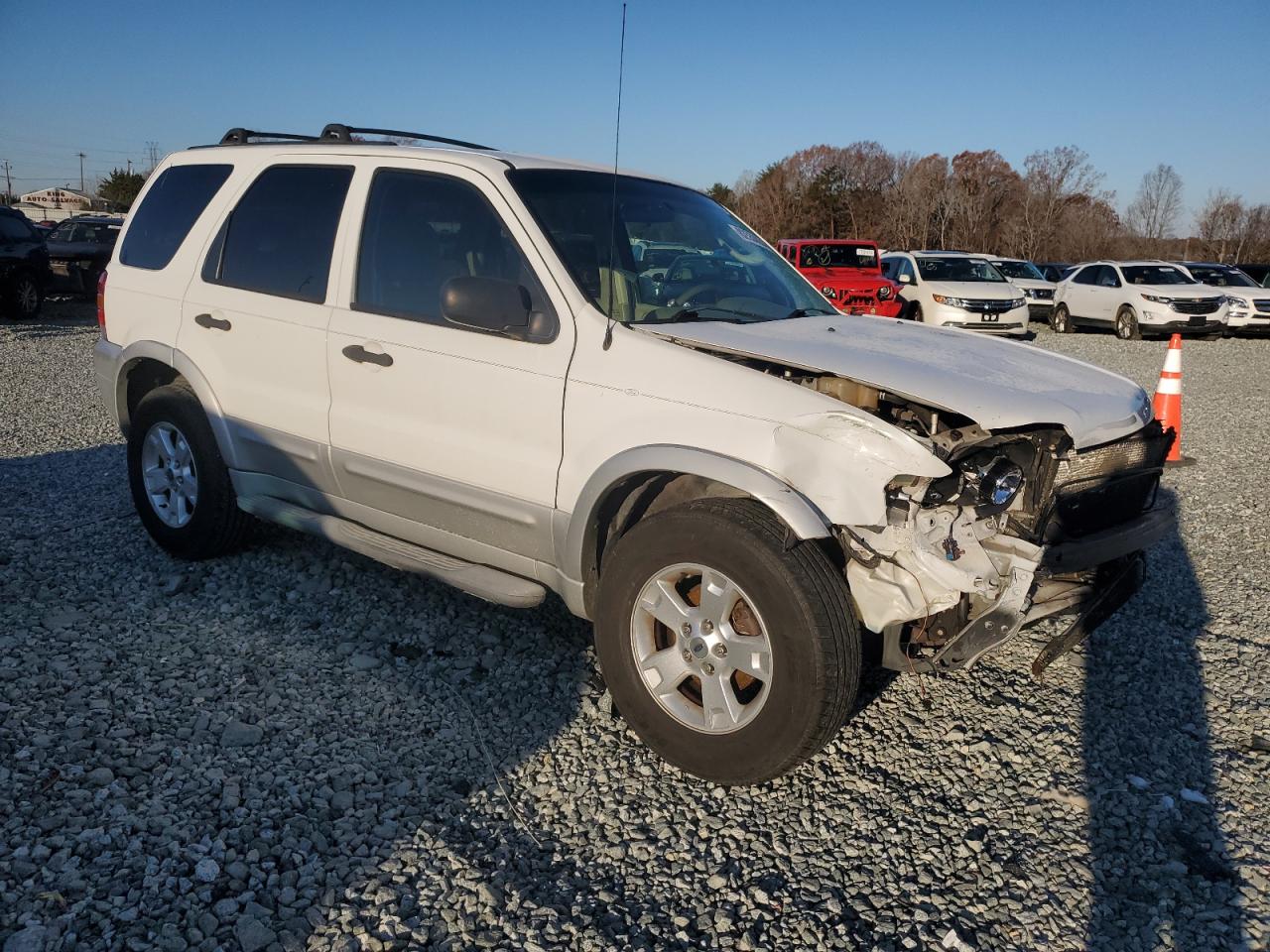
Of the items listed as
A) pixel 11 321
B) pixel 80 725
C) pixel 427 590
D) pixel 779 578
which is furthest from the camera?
pixel 11 321

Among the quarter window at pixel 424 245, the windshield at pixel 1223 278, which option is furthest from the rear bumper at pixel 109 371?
the windshield at pixel 1223 278

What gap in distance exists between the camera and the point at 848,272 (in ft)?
61.1

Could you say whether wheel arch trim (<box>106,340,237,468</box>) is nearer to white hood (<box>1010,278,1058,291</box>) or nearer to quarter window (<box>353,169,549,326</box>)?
quarter window (<box>353,169,549,326</box>)

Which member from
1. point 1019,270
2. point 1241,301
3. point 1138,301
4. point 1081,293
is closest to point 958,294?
point 1138,301

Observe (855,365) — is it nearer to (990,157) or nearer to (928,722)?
(928,722)

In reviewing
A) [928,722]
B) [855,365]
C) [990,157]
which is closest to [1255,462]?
[928,722]

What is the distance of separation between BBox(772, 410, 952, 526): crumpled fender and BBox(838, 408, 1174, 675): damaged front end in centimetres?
13

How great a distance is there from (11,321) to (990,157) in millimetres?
62439

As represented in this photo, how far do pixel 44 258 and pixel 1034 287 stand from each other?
2112 centimetres

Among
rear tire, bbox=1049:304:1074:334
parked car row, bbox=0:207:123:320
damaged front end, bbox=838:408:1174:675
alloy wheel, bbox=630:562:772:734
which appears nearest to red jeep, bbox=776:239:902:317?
rear tire, bbox=1049:304:1074:334

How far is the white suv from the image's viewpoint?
9.80 feet

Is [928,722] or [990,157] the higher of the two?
[990,157]

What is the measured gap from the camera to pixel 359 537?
4219mm

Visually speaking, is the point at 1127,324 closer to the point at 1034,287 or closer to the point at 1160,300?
the point at 1160,300
